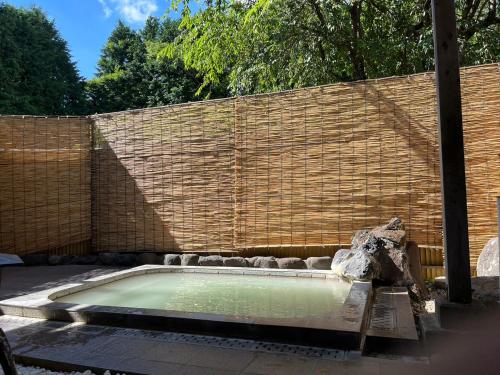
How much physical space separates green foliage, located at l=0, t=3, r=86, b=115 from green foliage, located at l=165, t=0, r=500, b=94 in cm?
1050

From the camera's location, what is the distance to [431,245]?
513cm

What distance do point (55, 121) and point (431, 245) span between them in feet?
19.4

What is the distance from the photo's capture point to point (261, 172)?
19.8 feet

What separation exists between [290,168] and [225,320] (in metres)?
3.12

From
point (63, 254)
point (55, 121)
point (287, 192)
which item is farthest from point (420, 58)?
point (63, 254)

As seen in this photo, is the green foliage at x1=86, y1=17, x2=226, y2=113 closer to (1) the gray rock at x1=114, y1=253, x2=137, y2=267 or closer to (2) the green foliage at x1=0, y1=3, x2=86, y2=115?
(2) the green foliage at x1=0, y1=3, x2=86, y2=115

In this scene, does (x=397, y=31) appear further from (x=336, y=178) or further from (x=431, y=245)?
(x=431, y=245)

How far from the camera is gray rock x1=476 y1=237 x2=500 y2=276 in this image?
4215 millimetres

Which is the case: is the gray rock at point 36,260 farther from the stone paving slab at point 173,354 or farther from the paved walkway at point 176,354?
the stone paving slab at point 173,354

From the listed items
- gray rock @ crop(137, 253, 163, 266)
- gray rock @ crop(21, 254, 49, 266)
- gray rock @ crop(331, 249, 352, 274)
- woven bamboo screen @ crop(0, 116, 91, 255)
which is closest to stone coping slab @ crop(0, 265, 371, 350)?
gray rock @ crop(331, 249, 352, 274)

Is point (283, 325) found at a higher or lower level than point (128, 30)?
lower

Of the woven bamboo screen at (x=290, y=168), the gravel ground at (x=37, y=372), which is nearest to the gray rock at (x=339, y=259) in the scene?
the woven bamboo screen at (x=290, y=168)

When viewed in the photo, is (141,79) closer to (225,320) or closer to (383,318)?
(225,320)

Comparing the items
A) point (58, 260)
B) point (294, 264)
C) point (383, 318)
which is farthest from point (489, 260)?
point (58, 260)
